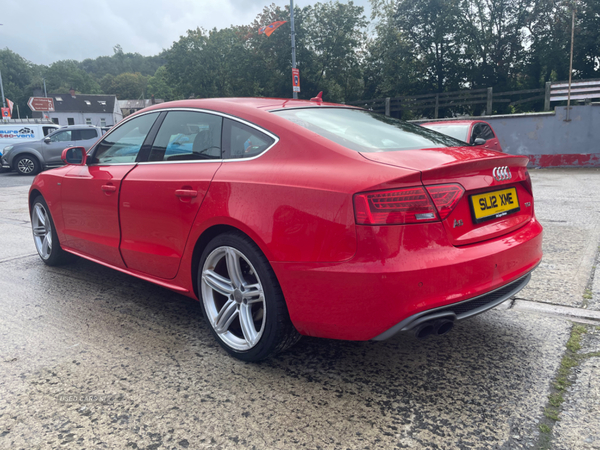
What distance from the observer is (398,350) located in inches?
110

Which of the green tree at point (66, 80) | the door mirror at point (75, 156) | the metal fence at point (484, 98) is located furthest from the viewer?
the green tree at point (66, 80)

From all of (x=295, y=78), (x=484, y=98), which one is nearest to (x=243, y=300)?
(x=295, y=78)

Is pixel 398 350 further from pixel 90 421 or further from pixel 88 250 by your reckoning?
pixel 88 250

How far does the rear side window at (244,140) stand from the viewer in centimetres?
262

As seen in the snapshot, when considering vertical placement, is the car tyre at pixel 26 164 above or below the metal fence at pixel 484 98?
below

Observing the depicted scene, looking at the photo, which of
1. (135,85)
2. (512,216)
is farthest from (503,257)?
(135,85)

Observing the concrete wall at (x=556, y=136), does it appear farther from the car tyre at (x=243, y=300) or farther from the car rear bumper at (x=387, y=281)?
the car tyre at (x=243, y=300)

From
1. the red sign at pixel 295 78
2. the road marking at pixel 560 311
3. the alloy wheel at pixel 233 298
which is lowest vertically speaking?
the road marking at pixel 560 311

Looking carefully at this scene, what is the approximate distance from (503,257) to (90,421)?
2.11 m

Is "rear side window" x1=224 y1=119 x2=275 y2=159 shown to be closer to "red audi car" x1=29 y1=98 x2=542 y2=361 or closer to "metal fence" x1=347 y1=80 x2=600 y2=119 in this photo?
"red audi car" x1=29 y1=98 x2=542 y2=361

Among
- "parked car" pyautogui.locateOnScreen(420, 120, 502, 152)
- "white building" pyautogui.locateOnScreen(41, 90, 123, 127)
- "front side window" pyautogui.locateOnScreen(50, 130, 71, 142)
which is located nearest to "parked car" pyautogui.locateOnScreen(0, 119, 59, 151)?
"front side window" pyautogui.locateOnScreen(50, 130, 71, 142)

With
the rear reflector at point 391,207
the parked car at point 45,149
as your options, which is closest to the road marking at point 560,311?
the rear reflector at point 391,207

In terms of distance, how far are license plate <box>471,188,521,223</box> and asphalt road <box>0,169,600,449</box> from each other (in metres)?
0.82

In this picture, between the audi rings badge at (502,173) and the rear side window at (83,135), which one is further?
the rear side window at (83,135)
